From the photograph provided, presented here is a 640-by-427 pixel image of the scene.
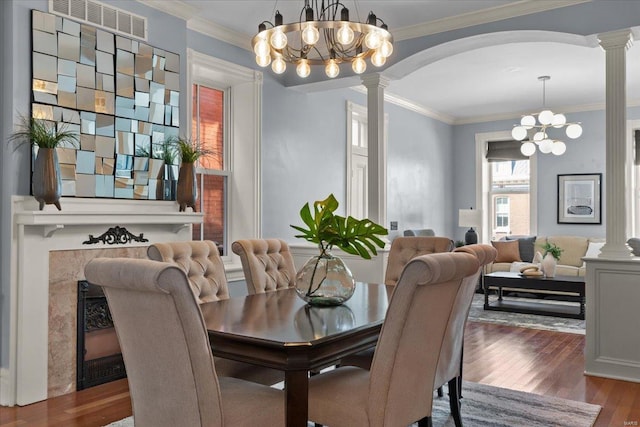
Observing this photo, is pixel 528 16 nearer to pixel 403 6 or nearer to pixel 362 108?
pixel 403 6

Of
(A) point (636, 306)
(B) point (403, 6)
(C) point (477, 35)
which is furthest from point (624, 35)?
(A) point (636, 306)

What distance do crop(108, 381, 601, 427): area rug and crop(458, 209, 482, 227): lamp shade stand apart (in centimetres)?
488

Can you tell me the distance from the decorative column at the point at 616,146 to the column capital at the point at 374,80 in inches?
72.1

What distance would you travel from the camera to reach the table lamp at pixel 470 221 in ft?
26.6

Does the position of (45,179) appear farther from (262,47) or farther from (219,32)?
(219,32)

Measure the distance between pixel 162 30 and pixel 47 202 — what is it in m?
1.67

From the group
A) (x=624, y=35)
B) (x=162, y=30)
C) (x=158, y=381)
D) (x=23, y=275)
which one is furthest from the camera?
(x=162, y=30)

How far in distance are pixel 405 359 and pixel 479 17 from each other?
11.0ft

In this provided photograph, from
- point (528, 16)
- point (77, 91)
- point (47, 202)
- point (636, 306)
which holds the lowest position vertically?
point (636, 306)

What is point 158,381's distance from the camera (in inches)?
68.7

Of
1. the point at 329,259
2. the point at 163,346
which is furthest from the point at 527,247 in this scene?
the point at 163,346

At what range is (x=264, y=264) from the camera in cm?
325

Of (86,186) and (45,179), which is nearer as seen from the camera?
(45,179)

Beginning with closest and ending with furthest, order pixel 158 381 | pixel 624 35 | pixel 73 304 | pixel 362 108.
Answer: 1. pixel 158 381
2. pixel 73 304
3. pixel 624 35
4. pixel 362 108
